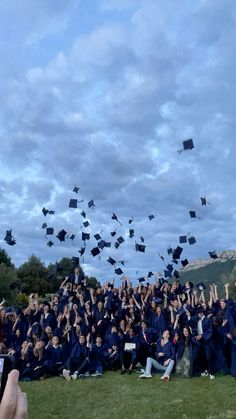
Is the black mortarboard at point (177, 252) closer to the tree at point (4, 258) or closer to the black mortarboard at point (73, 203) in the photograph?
the black mortarboard at point (73, 203)

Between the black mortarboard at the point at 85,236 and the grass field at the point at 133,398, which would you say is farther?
the black mortarboard at the point at 85,236

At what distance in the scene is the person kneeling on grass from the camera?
40.8 ft

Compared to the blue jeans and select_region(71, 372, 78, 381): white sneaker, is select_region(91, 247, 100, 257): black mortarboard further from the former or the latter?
the blue jeans

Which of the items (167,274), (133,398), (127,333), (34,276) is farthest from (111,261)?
(34,276)

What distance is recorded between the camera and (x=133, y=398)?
10.2 m

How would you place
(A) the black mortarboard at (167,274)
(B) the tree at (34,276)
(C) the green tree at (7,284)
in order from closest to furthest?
1. (A) the black mortarboard at (167,274)
2. (C) the green tree at (7,284)
3. (B) the tree at (34,276)

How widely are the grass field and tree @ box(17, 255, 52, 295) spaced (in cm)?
3090

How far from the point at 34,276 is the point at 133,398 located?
3511cm

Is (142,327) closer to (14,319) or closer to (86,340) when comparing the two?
(86,340)

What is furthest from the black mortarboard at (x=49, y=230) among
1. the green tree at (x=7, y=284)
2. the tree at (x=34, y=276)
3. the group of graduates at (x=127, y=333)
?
the tree at (x=34, y=276)

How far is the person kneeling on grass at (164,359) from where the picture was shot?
12.4m

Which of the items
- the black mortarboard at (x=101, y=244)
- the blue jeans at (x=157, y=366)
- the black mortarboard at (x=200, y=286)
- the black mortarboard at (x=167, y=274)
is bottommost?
the blue jeans at (x=157, y=366)

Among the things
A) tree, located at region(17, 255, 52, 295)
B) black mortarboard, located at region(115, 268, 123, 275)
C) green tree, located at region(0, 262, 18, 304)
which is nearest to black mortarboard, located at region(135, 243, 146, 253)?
black mortarboard, located at region(115, 268, 123, 275)

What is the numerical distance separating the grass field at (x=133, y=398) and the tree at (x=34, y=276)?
30901mm
